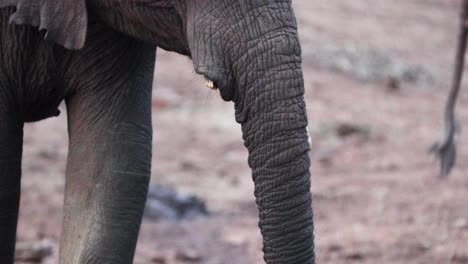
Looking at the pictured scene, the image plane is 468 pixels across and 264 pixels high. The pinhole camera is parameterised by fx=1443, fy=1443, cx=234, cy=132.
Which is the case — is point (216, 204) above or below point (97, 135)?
below

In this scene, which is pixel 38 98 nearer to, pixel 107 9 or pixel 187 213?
pixel 107 9

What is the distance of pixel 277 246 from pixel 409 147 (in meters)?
8.91

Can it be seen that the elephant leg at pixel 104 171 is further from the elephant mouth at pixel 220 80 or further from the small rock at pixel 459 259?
the small rock at pixel 459 259

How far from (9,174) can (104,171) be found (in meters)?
0.36

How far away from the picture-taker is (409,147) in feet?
43.9

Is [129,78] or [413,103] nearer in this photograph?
A: [129,78]

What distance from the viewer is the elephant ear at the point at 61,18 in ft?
16.2

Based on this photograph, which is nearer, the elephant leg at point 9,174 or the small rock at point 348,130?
the elephant leg at point 9,174

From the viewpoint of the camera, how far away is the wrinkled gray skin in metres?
4.59

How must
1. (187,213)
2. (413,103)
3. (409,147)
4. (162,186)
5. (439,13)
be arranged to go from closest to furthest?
(187,213) < (162,186) < (409,147) < (413,103) < (439,13)

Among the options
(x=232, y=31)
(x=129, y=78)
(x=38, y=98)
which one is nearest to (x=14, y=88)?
(x=38, y=98)

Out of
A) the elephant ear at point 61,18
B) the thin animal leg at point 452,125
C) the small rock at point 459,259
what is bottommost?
the small rock at point 459,259

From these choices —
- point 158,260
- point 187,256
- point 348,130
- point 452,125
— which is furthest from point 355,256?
point 348,130

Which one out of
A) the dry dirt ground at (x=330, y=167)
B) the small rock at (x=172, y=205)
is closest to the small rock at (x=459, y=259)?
the dry dirt ground at (x=330, y=167)
